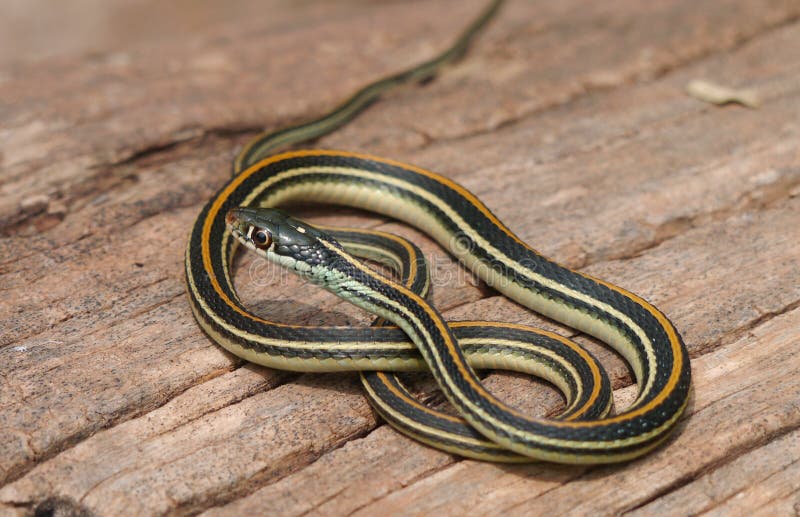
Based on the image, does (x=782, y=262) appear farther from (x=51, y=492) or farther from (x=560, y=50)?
(x=51, y=492)

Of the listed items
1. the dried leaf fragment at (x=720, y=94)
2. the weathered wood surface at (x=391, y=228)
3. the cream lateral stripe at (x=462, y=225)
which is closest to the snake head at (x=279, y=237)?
the weathered wood surface at (x=391, y=228)

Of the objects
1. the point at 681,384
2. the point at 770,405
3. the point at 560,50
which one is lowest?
the point at 770,405

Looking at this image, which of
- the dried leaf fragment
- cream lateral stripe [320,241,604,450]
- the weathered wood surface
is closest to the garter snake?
cream lateral stripe [320,241,604,450]

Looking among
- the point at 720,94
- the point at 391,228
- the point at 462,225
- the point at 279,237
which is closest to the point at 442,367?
the point at 279,237

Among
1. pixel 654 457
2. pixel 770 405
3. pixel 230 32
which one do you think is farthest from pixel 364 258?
pixel 230 32

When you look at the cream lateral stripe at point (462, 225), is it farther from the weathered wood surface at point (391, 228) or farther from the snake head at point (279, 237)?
the snake head at point (279, 237)

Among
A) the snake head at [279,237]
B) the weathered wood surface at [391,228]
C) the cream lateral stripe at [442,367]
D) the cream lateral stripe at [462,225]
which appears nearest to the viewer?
the cream lateral stripe at [442,367]

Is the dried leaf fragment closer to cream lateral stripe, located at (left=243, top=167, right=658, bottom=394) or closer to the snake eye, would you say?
cream lateral stripe, located at (left=243, top=167, right=658, bottom=394)
